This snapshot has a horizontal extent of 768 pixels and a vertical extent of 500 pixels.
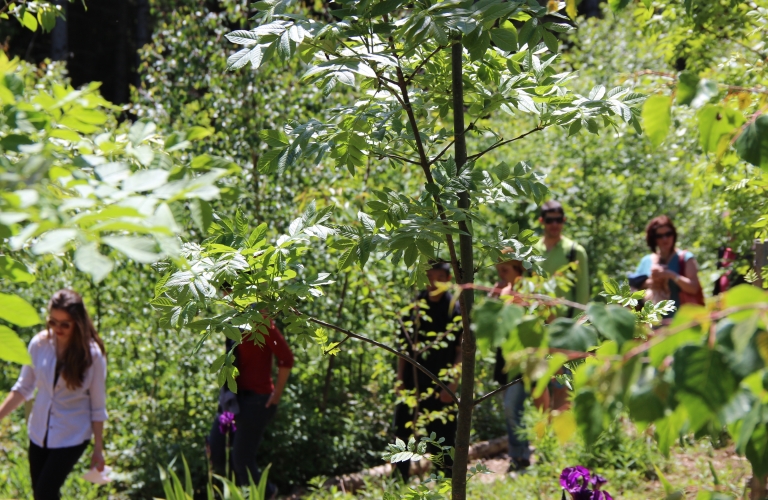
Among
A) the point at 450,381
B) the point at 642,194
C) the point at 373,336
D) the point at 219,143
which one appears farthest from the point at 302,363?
the point at 642,194

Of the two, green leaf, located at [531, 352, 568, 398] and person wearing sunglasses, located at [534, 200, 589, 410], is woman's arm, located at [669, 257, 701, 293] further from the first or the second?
green leaf, located at [531, 352, 568, 398]

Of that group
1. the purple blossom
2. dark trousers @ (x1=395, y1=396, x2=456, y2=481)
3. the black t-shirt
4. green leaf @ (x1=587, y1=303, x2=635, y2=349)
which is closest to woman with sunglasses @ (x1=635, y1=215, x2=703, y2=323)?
the black t-shirt

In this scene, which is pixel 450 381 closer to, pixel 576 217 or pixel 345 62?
pixel 576 217

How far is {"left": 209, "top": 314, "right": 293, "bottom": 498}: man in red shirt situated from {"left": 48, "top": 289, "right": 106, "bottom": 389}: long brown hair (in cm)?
81

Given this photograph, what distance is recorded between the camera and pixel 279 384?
189 inches

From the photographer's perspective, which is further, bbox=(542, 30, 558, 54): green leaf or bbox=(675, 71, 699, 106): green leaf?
bbox=(542, 30, 558, 54): green leaf

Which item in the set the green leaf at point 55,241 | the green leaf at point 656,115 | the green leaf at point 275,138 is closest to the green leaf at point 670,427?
the green leaf at point 656,115

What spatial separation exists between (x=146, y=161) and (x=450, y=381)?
4209 mm

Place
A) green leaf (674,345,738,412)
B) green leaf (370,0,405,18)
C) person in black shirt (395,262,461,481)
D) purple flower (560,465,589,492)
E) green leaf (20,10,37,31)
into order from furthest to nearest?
person in black shirt (395,262,461,481) < green leaf (20,10,37,31) < purple flower (560,465,589,492) < green leaf (370,0,405,18) < green leaf (674,345,738,412)

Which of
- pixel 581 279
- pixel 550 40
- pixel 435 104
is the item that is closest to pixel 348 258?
pixel 435 104

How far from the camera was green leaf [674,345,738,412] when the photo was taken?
3.39 ft

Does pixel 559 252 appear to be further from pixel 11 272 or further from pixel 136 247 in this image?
pixel 136 247

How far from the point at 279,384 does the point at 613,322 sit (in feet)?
12.4

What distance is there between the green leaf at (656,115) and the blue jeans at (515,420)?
4.32 meters
